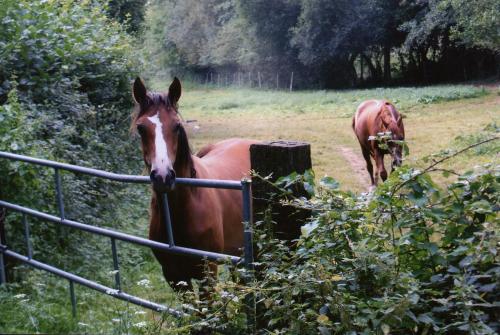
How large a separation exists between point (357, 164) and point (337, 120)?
8.06 m

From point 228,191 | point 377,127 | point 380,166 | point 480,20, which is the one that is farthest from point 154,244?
point 480,20

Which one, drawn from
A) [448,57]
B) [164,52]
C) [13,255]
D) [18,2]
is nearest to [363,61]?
[448,57]

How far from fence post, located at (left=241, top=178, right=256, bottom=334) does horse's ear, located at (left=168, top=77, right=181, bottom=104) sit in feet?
4.76

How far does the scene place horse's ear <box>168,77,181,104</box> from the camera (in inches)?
146

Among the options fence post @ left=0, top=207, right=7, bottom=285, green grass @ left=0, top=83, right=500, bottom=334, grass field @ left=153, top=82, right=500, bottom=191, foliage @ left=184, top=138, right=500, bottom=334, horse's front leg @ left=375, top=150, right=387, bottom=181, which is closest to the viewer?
foliage @ left=184, top=138, right=500, bottom=334

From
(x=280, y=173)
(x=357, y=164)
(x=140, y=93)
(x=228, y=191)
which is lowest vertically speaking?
(x=357, y=164)

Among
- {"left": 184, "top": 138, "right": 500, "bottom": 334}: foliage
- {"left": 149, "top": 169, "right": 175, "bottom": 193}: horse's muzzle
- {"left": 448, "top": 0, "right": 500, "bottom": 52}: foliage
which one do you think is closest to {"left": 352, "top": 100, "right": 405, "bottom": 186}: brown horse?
{"left": 149, "top": 169, "right": 175, "bottom": 193}: horse's muzzle

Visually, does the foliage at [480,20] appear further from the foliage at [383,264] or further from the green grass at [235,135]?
the foliage at [383,264]

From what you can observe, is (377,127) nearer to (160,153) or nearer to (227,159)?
(227,159)

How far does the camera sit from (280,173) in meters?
2.44

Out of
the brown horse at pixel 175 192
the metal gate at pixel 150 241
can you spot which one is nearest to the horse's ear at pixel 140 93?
the brown horse at pixel 175 192

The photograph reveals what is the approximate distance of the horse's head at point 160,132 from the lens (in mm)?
3049

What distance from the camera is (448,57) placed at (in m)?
33.9

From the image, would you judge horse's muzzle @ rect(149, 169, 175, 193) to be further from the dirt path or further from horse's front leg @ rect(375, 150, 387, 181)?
the dirt path
